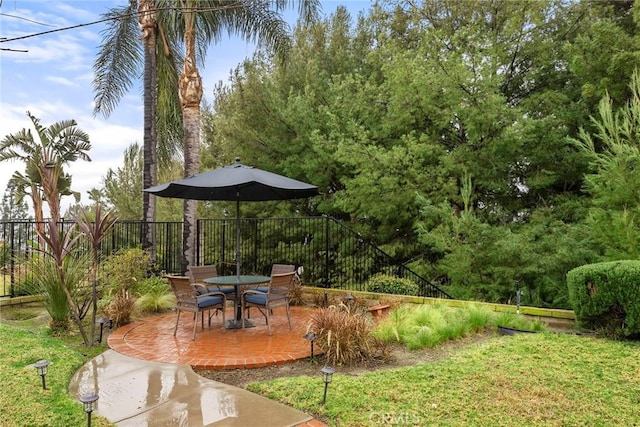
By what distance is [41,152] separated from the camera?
13.9 metres

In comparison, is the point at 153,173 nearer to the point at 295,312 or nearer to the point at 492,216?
the point at 295,312

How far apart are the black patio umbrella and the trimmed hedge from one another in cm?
392

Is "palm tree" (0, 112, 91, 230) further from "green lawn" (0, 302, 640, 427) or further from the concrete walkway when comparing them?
the concrete walkway

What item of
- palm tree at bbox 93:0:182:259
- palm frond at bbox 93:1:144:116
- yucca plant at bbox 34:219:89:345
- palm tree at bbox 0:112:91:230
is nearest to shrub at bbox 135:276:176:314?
yucca plant at bbox 34:219:89:345

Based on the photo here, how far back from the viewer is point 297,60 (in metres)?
13.0

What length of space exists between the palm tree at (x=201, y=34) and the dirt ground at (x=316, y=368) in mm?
5582

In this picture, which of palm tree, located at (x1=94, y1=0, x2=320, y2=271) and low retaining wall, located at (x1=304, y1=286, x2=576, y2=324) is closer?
low retaining wall, located at (x1=304, y1=286, x2=576, y2=324)

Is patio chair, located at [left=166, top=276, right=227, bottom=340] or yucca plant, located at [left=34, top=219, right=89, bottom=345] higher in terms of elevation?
yucca plant, located at [left=34, top=219, right=89, bottom=345]

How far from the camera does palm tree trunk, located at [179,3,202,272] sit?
9.59 metres

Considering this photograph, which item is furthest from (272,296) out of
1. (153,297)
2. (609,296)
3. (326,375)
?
(609,296)

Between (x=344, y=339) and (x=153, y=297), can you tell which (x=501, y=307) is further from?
(x=153, y=297)

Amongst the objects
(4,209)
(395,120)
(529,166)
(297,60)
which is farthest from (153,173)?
(4,209)

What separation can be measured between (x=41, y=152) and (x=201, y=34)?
7637 mm

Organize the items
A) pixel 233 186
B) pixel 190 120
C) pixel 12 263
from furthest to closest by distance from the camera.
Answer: pixel 190 120
pixel 12 263
pixel 233 186
